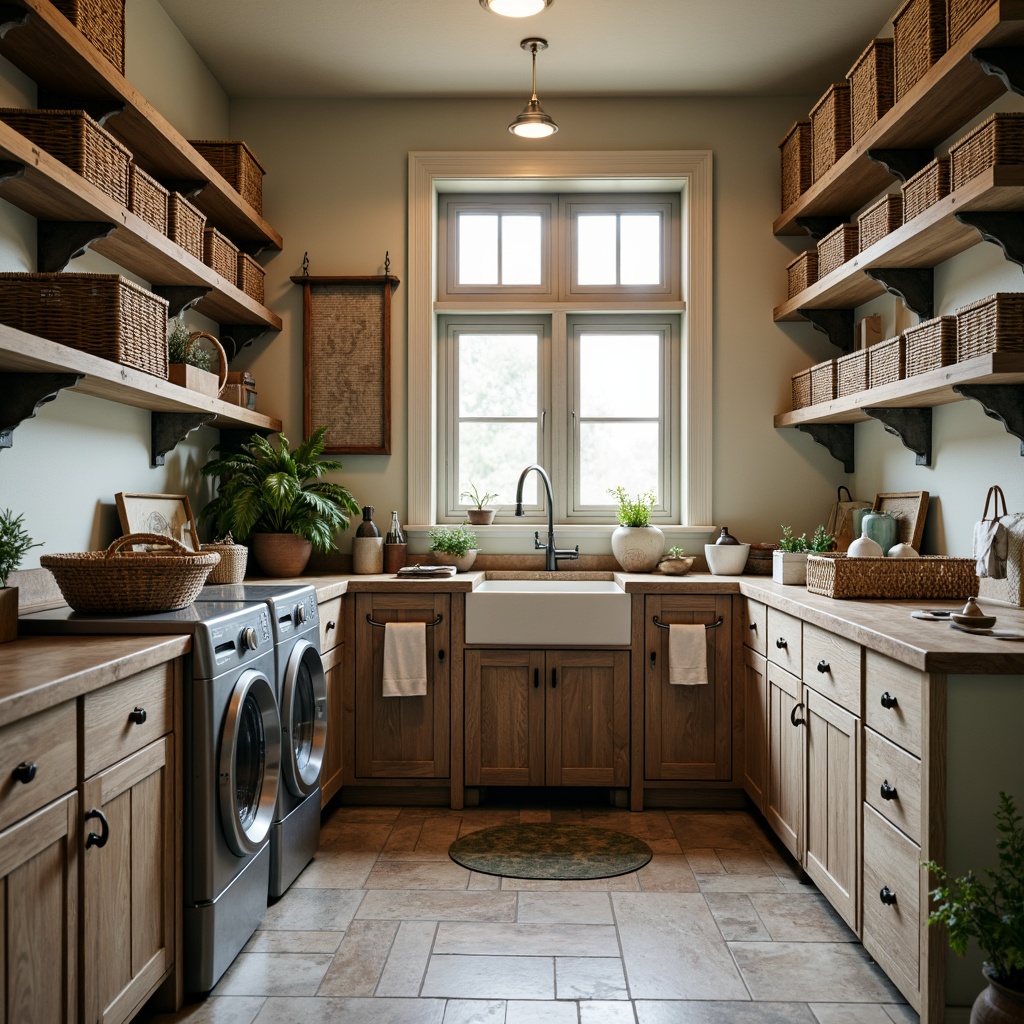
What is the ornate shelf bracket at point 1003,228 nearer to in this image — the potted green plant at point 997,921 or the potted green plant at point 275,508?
the potted green plant at point 997,921

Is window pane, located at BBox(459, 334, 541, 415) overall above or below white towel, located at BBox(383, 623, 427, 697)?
above

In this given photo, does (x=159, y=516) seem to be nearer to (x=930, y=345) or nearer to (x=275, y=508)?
(x=275, y=508)

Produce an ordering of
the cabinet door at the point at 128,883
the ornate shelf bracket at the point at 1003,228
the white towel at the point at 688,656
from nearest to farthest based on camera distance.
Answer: the cabinet door at the point at 128,883
the ornate shelf bracket at the point at 1003,228
the white towel at the point at 688,656

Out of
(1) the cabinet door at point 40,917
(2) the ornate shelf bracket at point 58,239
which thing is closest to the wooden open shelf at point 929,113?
(2) the ornate shelf bracket at point 58,239

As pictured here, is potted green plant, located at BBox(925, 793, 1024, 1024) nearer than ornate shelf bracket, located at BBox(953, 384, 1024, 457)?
Yes

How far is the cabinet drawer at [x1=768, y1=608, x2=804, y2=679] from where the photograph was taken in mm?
2877

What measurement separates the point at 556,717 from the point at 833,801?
130cm

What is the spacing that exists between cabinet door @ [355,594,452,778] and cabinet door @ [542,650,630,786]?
0.42 metres

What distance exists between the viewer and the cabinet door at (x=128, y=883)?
176 cm

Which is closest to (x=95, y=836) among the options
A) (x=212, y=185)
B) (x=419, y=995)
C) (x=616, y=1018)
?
(x=419, y=995)

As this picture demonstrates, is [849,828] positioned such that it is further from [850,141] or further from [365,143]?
[365,143]

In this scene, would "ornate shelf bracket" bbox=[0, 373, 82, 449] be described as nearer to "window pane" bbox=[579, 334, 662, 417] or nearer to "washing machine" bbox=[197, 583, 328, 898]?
"washing machine" bbox=[197, 583, 328, 898]

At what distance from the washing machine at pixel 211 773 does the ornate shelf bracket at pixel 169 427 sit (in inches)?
41.3

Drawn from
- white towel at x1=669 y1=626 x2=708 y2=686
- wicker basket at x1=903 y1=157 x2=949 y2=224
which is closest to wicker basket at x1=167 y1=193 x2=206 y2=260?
white towel at x1=669 y1=626 x2=708 y2=686
